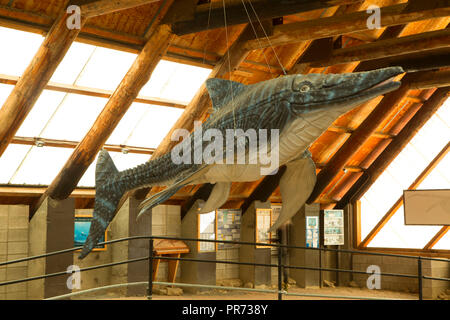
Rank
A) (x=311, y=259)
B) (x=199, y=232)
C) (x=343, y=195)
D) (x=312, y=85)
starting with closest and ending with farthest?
(x=312, y=85) < (x=199, y=232) < (x=311, y=259) < (x=343, y=195)

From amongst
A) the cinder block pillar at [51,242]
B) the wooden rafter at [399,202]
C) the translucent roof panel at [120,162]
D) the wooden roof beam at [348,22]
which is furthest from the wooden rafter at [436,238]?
the cinder block pillar at [51,242]

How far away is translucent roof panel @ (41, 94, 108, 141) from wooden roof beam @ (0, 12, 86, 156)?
0.66 meters

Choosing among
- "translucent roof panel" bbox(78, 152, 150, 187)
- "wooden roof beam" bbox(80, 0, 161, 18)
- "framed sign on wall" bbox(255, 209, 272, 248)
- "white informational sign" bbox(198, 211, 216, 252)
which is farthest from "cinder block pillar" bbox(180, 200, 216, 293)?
"wooden roof beam" bbox(80, 0, 161, 18)

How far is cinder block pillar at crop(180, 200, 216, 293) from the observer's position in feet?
28.0

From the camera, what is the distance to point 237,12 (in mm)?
5137

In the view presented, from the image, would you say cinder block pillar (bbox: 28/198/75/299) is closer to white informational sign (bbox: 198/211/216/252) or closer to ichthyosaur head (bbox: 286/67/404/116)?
white informational sign (bbox: 198/211/216/252)

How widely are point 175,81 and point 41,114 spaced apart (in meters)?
1.51

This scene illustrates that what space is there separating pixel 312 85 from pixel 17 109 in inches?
138

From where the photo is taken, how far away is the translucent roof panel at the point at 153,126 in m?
6.51

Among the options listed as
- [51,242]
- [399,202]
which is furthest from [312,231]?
[51,242]

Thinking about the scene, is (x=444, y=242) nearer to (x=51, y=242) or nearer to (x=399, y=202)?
(x=399, y=202)
